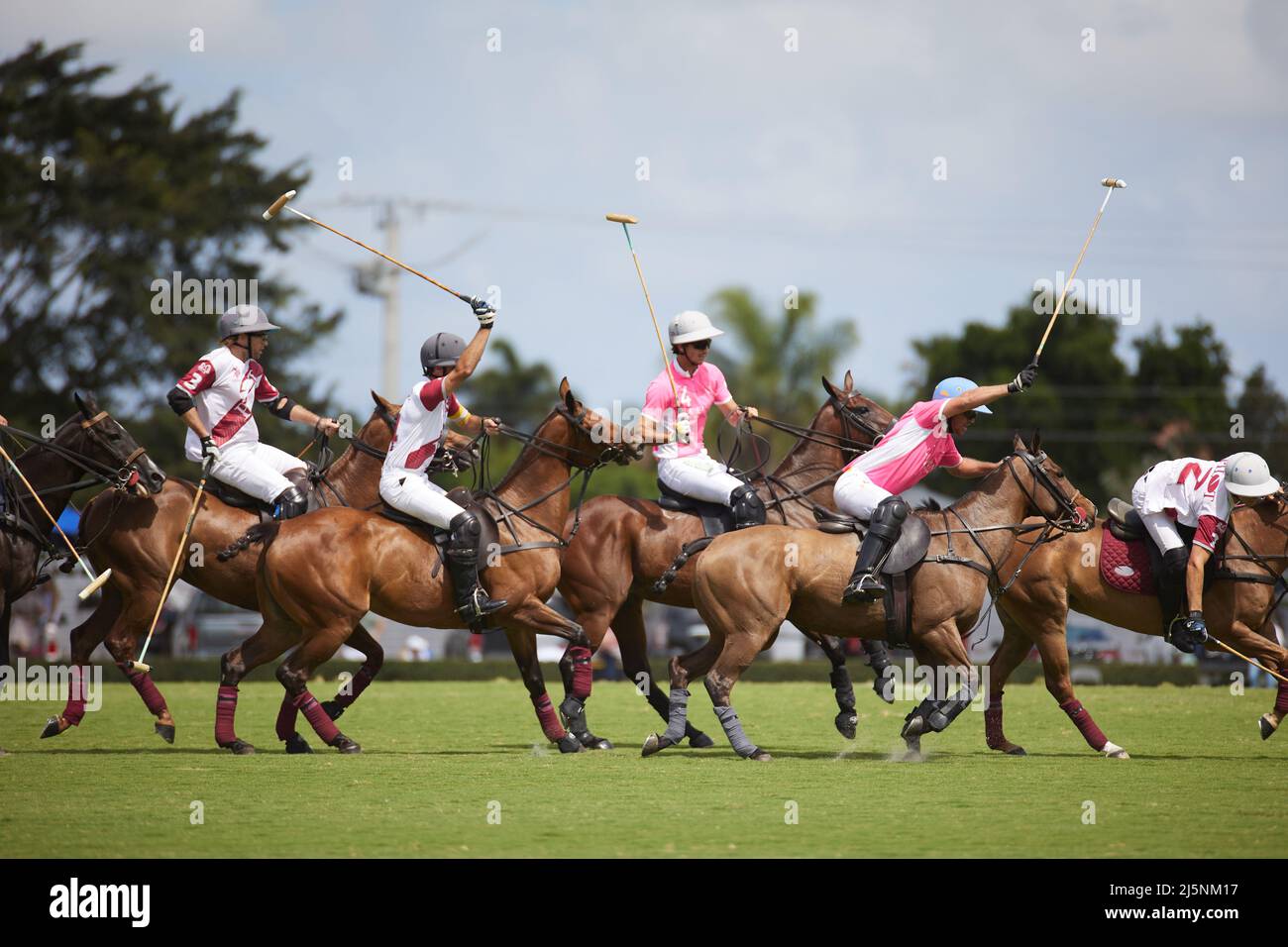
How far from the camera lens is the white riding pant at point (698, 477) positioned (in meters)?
11.8

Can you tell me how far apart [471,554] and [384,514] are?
33.8 inches

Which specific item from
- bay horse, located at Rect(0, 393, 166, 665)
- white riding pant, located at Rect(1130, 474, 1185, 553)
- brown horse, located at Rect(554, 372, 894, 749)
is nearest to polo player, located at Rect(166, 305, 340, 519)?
bay horse, located at Rect(0, 393, 166, 665)

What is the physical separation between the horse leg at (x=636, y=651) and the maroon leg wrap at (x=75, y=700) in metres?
3.84

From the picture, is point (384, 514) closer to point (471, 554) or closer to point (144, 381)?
point (471, 554)

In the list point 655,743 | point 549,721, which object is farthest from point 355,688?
point 655,743

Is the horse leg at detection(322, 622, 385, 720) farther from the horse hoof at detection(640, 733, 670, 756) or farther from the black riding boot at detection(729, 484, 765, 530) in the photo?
the black riding boot at detection(729, 484, 765, 530)

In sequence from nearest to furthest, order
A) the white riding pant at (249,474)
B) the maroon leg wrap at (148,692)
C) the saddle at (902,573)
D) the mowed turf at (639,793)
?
the mowed turf at (639,793) < the saddle at (902,573) < the maroon leg wrap at (148,692) < the white riding pant at (249,474)

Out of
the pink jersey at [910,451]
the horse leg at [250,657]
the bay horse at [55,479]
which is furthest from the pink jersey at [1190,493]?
the bay horse at [55,479]

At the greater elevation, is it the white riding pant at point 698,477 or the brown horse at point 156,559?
the white riding pant at point 698,477

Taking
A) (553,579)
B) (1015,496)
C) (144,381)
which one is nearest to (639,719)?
(553,579)

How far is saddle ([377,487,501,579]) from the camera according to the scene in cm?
1086

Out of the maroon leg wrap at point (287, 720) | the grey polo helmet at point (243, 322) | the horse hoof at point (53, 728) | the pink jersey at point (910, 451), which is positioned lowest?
the horse hoof at point (53, 728)

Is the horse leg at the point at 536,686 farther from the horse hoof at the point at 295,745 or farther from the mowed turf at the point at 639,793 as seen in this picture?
the horse hoof at the point at 295,745

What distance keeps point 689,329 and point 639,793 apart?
4.33 metres
